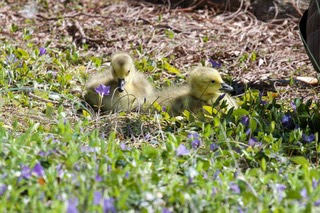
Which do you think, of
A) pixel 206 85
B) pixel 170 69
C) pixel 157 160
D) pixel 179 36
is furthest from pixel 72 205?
pixel 179 36

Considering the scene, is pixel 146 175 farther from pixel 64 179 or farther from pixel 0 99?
pixel 0 99

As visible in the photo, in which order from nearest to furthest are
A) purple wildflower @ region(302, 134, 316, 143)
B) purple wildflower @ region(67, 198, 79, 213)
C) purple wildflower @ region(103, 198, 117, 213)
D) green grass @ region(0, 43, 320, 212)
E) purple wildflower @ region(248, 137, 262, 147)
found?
1. purple wildflower @ region(67, 198, 79, 213)
2. purple wildflower @ region(103, 198, 117, 213)
3. green grass @ region(0, 43, 320, 212)
4. purple wildflower @ region(248, 137, 262, 147)
5. purple wildflower @ region(302, 134, 316, 143)

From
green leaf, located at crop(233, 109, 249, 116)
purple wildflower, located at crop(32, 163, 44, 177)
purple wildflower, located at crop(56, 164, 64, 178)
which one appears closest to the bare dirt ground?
green leaf, located at crop(233, 109, 249, 116)

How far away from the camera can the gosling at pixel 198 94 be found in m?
5.23

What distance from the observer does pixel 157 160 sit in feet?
12.2

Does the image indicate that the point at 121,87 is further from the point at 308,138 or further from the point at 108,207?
the point at 108,207

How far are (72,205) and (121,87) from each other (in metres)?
2.55

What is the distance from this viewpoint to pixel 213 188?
11.0 feet

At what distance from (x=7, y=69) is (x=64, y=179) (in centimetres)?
285

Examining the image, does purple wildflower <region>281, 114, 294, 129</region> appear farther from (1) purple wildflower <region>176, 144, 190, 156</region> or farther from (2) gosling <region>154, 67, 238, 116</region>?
(1) purple wildflower <region>176, 144, 190, 156</region>

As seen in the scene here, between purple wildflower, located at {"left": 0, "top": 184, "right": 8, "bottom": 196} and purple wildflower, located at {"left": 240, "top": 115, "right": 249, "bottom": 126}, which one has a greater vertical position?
purple wildflower, located at {"left": 0, "top": 184, "right": 8, "bottom": 196}

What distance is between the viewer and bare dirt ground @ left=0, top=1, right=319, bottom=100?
22.5 feet

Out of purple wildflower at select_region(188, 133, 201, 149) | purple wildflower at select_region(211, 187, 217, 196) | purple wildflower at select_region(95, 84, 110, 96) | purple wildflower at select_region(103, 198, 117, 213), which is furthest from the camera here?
purple wildflower at select_region(95, 84, 110, 96)

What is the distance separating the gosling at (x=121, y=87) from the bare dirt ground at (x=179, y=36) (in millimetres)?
943
